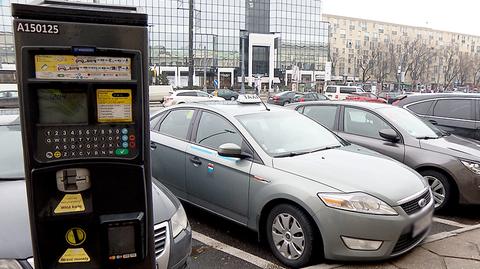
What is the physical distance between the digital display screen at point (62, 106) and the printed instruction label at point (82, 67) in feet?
0.22

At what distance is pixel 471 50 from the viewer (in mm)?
119938

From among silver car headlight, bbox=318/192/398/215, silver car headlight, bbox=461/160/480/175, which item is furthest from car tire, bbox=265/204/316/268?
silver car headlight, bbox=461/160/480/175

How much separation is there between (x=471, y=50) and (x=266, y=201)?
453 feet

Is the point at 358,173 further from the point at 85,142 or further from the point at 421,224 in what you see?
the point at 85,142

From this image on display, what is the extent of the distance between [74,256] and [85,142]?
543mm

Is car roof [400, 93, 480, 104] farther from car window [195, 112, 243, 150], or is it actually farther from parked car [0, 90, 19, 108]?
parked car [0, 90, 19, 108]

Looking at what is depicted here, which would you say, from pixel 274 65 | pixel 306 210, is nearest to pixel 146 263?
pixel 306 210

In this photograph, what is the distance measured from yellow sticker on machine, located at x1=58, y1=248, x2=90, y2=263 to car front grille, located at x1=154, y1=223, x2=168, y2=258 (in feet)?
2.61

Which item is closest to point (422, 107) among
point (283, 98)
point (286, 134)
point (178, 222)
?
point (286, 134)

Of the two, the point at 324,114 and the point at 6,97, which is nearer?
the point at 324,114

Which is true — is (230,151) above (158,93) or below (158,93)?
above

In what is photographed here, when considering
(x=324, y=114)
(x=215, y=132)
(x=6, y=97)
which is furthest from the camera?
(x=6, y=97)

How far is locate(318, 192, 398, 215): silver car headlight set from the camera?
320cm

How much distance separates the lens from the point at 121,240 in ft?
6.07
